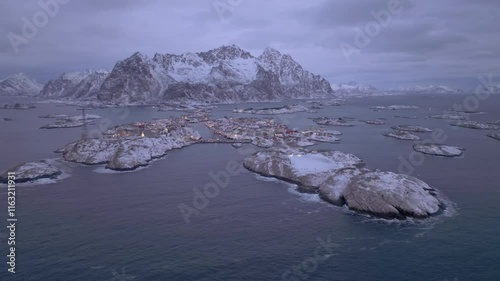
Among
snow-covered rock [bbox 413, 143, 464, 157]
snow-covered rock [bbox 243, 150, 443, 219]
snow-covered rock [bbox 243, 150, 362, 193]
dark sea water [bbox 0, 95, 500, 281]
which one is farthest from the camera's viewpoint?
snow-covered rock [bbox 413, 143, 464, 157]

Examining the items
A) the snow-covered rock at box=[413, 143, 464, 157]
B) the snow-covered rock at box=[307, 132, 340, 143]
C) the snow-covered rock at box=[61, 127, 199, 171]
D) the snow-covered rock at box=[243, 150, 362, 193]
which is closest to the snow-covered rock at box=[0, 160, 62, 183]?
the snow-covered rock at box=[61, 127, 199, 171]

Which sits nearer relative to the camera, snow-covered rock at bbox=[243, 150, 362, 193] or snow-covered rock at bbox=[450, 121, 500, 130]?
snow-covered rock at bbox=[243, 150, 362, 193]

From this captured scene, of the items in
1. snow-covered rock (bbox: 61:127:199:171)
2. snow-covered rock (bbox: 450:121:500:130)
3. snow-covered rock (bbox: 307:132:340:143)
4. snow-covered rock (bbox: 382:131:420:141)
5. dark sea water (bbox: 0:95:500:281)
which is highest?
snow-covered rock (bbox: 450:121:500:130)

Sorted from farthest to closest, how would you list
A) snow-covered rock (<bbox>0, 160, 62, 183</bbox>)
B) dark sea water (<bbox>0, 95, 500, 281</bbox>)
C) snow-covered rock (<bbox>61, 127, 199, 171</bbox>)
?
snow-covered rock (<bbox>61, 127, 199, 171</bbox>)
snow-covered rock (<bbox>0, 160, 62, 183</bbox>)
dark sea water (<bbox>0, 95, 500, 281</bbox>)

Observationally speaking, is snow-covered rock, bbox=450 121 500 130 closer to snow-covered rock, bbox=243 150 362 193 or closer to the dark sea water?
the dark sea water

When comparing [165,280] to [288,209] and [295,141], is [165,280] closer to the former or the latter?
[288,209]

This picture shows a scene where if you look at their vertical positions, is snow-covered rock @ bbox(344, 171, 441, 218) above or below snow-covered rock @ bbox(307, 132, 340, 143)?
below

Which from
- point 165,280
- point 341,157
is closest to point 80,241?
point 165,280

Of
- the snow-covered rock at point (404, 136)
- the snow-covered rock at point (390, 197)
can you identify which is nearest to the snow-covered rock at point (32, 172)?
the snow-covered rock at point (390, 197)

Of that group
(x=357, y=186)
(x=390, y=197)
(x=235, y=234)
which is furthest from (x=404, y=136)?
(x=235, y=234)
